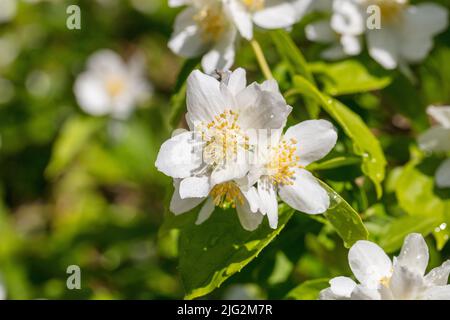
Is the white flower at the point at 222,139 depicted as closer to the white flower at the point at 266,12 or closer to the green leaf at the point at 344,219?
the green leaf at the point at 344,219

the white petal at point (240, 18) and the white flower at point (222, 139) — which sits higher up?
the white petal at point (240, 18)

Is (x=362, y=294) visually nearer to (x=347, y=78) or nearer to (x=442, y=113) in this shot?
(x=442, y=113)

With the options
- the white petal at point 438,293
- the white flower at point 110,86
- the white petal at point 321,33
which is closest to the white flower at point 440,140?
the white petal at point 321,33

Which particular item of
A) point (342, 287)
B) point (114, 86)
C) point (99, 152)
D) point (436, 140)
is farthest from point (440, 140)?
point (114, 86)

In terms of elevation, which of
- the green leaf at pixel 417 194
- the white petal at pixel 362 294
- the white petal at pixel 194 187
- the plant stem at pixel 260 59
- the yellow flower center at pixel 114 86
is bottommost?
the white petal at pixel 362 294
